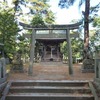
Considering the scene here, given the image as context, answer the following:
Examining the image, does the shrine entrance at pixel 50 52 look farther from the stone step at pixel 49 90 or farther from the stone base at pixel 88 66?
the stone step at pixel 49 90

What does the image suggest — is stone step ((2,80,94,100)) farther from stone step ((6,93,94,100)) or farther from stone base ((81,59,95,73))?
stone base ((81,59,95,73))

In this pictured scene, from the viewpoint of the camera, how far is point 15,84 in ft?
32.1

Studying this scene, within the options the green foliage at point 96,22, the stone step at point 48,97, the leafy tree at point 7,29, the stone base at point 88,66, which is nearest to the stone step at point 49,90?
the stone step at point 48,97

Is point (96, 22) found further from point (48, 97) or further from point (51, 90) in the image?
point (48, 97)

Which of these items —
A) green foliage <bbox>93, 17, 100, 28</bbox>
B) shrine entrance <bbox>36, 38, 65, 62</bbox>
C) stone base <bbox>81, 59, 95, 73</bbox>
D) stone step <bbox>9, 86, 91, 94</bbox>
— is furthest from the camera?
shrine entrance <bbox>36, 38, 65, 62</bbox>

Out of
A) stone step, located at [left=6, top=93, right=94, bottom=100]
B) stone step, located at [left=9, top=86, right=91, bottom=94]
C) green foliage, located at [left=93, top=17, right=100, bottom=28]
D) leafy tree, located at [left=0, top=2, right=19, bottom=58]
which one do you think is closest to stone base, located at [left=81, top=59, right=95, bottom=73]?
stone step, located at [left=9, top=86, right=91, bottom=94]

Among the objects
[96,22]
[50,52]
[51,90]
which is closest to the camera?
[51,90]

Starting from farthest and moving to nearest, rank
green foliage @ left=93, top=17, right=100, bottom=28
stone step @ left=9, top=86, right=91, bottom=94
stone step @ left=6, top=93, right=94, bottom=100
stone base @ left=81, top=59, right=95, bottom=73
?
1. green foliage @ left=93, top=17, right=100, bottom=28
2. stone base @ left=81, top=59, right=95, bottom=73
3. stone step @ left=9, top=86, right=91, bottom=94
4. stone step @ left=6, top=93, right=94, bottom=100

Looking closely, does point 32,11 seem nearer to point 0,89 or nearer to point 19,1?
point 19,1

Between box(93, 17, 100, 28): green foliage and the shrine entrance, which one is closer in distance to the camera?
box(93, 17, 100, 28): green foliage

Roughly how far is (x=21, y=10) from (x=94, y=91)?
17337 millimetres

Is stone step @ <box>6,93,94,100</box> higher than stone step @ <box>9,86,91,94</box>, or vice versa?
stone step @ <box>9,86,91,94</box>

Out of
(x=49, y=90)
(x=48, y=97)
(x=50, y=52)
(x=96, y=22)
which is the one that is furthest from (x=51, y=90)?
(x=50, y=52)

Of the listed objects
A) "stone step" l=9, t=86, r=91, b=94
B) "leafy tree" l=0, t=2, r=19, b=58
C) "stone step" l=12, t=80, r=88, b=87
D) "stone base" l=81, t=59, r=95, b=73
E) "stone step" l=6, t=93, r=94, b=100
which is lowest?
"stone step" l=6, t=93, r=94, b=100
